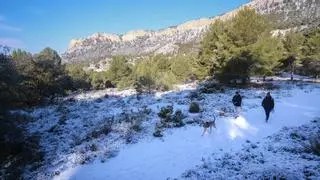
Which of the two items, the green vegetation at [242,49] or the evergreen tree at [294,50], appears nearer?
the green vegetation at [242,49]

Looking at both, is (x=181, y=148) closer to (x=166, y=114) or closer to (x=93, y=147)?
→ (x=93, y=147)

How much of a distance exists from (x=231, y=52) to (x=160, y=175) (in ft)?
91.8

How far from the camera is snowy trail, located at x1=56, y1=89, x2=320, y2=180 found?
13.7 m

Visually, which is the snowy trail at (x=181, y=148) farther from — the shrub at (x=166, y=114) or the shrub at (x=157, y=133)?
the shrub at (x=166, y=114)

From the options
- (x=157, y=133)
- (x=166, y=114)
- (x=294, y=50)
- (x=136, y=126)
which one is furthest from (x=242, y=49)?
(x=294, y=50)

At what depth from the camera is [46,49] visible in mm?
67500

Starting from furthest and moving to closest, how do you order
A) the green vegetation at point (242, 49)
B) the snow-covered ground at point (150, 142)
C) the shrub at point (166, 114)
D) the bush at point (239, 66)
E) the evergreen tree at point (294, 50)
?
the evergreen tree at point (294, 50) < the green vegetation at point (242, 49) < the bush at point (239, 66) < the shrub at point (166, 114) < the snow-covered ground at point (150, 142)

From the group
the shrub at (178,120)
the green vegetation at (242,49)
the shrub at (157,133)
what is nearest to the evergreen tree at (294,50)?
the green vegetation at (242,49)

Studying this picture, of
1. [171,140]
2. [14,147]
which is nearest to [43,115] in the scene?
[14,147]

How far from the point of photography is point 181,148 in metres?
16.1

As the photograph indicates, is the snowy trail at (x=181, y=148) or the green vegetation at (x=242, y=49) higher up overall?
the green vegetation at (x=242, y=49)

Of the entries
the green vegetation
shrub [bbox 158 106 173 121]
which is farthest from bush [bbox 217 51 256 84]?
shrub [bbox 158 106 173 121]

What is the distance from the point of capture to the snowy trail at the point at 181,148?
13.7 meters

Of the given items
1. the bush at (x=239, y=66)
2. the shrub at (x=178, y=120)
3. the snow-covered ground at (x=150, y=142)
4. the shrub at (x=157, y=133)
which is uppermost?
the bush at (x=239, y=66)
